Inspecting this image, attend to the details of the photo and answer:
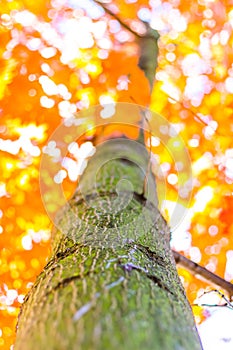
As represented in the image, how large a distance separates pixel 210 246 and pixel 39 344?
3.08 meters

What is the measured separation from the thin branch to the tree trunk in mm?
466

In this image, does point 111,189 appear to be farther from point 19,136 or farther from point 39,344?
point 19,136

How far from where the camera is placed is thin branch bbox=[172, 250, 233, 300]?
2.40 metres

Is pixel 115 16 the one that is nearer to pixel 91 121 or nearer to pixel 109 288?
pixel 91 121

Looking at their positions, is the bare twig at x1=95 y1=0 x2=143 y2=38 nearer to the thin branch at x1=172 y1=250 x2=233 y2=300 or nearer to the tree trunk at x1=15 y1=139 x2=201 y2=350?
the tree trunk at x1=15 y1=139 x2=201 y2=350

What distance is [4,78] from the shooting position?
320cm

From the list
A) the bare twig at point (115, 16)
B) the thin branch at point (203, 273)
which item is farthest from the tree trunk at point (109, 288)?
the bare twig at point (115, 16)

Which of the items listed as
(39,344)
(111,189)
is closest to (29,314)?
(39,344)

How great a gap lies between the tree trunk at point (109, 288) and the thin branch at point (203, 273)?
0.47 m

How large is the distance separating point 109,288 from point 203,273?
1511mm

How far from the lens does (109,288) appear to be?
3.54ft

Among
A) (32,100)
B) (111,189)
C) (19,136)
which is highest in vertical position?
(32,100)

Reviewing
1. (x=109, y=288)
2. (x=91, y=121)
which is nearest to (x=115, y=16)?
(x=91, y=121)

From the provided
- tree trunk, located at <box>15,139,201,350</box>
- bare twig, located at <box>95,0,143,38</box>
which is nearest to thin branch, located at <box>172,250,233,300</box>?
tree trunk, located at <box>15,139,201,350</box>
